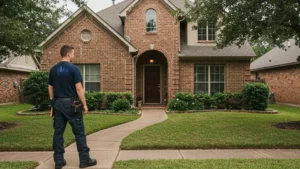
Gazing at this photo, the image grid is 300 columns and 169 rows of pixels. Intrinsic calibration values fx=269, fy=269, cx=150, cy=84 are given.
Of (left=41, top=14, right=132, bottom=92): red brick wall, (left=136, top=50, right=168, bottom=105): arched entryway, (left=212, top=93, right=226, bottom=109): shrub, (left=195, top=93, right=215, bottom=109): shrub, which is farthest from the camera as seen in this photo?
(left=136, top=50, right=168, bottom=105): arched entryway

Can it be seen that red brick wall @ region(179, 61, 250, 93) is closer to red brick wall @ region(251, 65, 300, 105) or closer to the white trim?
the white trim

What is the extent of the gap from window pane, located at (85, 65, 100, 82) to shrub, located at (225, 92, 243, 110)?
→ 721cm

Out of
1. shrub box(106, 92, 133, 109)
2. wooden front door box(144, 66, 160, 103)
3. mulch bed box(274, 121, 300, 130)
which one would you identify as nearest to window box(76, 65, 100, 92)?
shrub box(106, 92, 133, 109)

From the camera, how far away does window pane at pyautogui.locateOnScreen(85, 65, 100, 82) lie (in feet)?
49.6

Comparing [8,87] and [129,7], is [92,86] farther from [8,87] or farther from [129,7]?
[8,87]

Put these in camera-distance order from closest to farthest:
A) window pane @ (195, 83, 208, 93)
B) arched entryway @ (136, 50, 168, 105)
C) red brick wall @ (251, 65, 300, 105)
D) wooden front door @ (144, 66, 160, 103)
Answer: window pane @ (195, 83, 208, 93) < arched entryway @ (136, 50, 168, 105) < wooden front door @ (144, 66, 160, 103) < red brick wall @ (251, 65, 300, 105)

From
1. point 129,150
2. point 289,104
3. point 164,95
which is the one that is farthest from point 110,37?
point 289,104

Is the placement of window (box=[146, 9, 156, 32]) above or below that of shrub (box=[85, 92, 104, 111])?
above

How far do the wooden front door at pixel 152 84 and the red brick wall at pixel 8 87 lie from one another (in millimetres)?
10890

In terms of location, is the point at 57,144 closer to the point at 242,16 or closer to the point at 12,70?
the point at 242,16

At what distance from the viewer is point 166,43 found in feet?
50.1

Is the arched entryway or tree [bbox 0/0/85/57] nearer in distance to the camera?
tree [bbox 0/0/85/57]

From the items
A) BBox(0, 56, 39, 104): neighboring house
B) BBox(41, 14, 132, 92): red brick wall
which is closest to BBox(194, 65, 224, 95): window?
BBox(41, 14, 132, 92): red brick wall

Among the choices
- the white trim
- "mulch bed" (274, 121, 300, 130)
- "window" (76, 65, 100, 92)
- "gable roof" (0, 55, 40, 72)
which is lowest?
"mulch bed" (274, 121, 300, 130)
